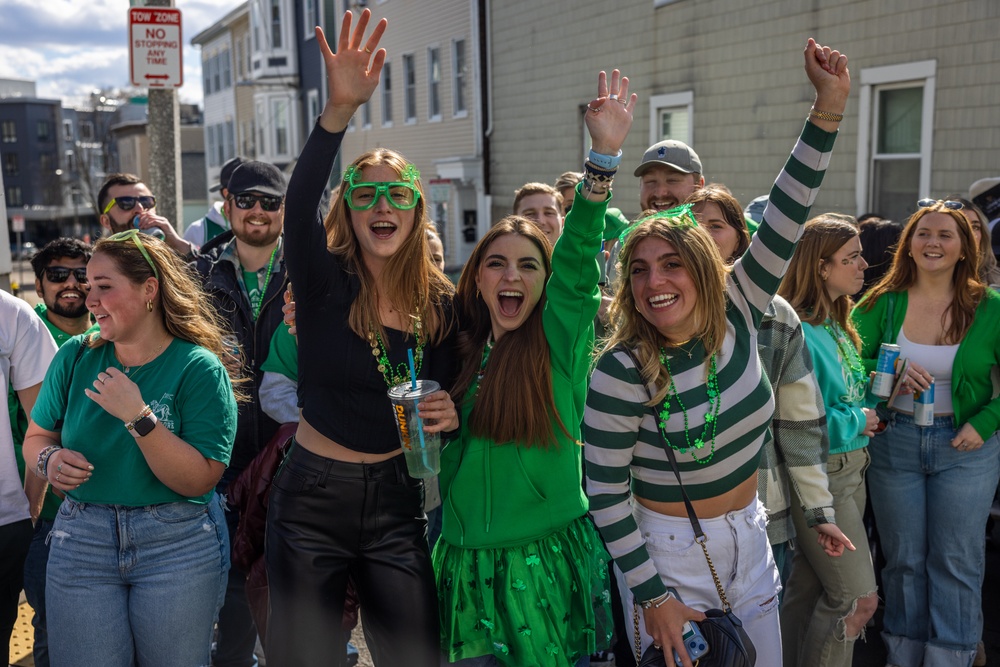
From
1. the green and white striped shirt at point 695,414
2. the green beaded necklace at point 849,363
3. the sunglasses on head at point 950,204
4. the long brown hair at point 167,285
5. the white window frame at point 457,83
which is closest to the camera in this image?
the green and white striped shirt at point 695,414

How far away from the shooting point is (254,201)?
4395 mm

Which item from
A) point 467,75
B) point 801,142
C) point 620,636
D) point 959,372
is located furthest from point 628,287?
point 467,75

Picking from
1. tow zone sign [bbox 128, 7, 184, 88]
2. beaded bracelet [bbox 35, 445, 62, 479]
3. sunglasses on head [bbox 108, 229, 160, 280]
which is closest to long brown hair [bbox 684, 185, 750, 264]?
sunglasses on head [bbox 108, 229, 160, 280]

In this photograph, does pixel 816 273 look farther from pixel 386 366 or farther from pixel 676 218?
pixel 386 366

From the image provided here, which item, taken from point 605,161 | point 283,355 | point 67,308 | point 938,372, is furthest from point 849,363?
point 67,308

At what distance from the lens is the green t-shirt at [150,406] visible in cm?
291

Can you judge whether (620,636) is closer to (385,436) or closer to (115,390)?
(385,436)

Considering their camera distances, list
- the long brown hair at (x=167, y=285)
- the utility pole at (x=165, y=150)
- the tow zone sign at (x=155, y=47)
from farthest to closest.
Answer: the utility pole at (x=165, y=150) → the tow zone sign at (x=155, y=47) → the long brown hair at (x=167, y=285)

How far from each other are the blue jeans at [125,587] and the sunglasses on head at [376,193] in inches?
47.1

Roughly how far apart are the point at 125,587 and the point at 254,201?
210 centimetres

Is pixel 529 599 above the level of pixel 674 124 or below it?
below

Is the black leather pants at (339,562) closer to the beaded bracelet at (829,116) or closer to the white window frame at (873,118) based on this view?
the beaded bracelet at (829,116)

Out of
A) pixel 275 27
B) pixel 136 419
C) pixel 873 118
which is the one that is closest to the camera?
pixel 136 419

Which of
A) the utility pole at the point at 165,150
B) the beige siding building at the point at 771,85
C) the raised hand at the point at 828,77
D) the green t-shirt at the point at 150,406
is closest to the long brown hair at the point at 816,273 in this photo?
the raised hand at the point at 828,77
